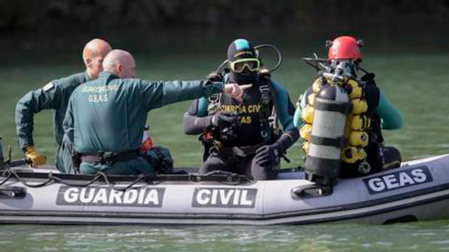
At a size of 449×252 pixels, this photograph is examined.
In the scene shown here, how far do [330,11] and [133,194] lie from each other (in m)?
26.7

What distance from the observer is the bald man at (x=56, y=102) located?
34.5ft

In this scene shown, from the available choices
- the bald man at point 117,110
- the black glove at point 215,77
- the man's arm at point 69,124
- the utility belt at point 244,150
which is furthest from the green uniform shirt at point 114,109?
the utility belt at point 244,150

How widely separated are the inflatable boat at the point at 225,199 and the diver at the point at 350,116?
0.51ft

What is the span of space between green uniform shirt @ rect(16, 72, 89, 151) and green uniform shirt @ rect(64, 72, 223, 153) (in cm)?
57

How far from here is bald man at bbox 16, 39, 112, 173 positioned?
34.5ft

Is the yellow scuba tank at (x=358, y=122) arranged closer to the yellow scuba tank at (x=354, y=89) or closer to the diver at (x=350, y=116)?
the diver at (x=350, y=116)

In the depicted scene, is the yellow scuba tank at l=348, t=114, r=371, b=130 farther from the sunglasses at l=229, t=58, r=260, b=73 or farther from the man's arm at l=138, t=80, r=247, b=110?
the sunglasses at l=229, t=58, r=260, b=73

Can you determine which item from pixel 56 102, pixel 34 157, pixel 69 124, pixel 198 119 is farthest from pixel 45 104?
pixel 198 119

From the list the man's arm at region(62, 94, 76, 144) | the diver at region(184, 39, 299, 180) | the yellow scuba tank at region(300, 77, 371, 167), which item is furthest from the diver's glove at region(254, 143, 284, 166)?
the man's arm at region(62, 94, 76, 144)

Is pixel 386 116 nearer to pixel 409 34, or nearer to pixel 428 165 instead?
pixel 428 165

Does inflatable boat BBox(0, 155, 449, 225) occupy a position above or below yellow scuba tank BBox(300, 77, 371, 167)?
below

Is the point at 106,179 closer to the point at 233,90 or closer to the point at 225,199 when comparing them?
the point at 225,199

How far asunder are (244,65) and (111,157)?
4.19ft

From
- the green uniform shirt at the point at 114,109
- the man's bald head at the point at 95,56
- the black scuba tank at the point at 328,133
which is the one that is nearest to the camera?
the black scuba tank at the point at 328,133
